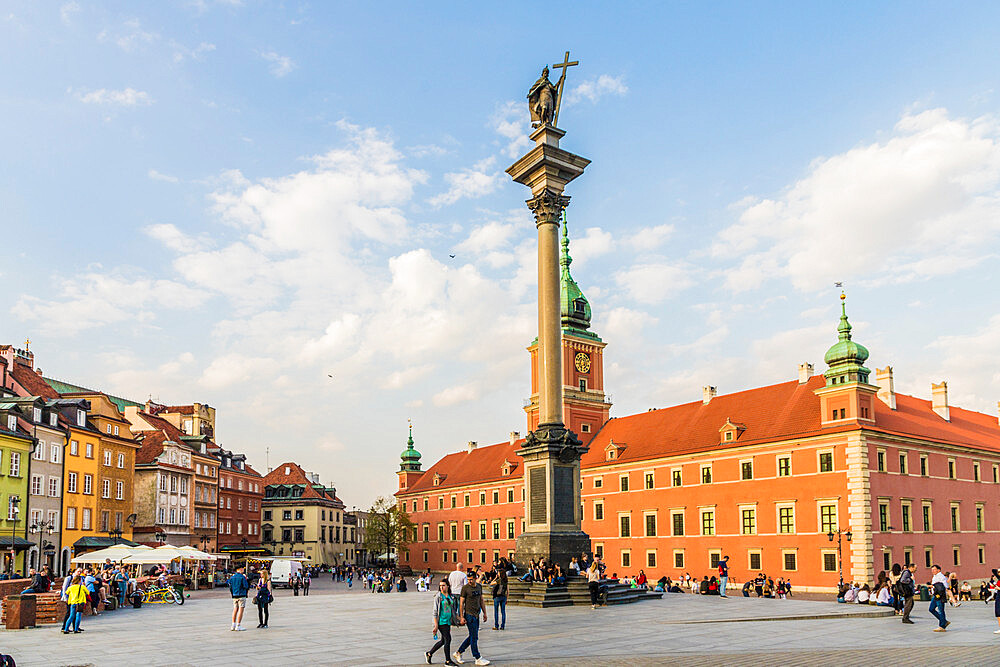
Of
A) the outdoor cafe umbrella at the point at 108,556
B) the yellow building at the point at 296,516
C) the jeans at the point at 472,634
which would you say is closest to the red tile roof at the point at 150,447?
the outdoor cafe umbrella at the point at 108,556

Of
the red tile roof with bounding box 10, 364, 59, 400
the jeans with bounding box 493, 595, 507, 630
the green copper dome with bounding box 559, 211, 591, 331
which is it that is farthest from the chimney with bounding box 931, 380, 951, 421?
the red tile roof with bounding box 10, 364, 59, 400

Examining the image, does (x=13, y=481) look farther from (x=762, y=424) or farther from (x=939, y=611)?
(x=762, y=424)

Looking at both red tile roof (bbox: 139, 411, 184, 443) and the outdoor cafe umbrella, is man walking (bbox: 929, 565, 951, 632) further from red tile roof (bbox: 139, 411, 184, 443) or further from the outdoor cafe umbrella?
red tile roof (bbox: 139, 411, 184, 443)

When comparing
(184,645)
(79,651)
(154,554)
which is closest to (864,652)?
(184,645)

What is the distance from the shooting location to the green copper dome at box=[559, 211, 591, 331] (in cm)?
8944

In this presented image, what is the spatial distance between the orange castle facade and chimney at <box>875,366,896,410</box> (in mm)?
100

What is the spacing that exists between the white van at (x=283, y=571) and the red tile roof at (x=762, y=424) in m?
29.6

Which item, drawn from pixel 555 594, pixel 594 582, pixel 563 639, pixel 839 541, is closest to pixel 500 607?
pixel 563 639

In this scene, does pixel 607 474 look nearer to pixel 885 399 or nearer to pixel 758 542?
pixel 758 542

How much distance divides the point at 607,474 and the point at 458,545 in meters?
27.3

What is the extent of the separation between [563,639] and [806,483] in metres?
44.1

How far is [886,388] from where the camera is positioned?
64.3 metres

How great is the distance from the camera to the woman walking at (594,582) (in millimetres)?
27375

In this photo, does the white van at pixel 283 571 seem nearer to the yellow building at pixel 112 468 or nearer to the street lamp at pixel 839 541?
the yellow building at pixel 112 468
